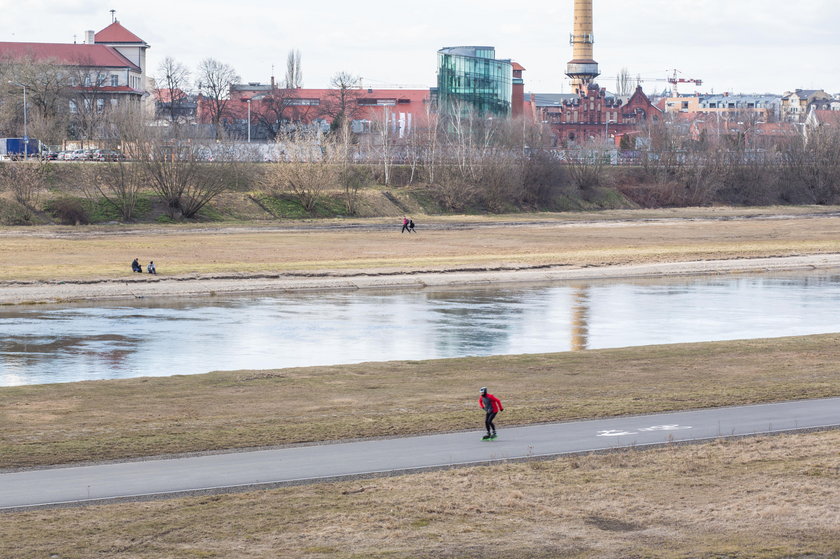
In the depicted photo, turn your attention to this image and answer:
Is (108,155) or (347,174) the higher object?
(108,155)

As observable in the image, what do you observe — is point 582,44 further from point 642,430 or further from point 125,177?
point 642,430

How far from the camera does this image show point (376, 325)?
137 ft

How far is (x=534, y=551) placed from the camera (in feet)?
48.0

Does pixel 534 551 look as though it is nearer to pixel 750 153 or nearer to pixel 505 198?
pixel 505 198

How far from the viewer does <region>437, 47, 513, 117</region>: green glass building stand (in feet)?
465

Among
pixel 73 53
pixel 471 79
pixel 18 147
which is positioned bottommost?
pixel 18 147

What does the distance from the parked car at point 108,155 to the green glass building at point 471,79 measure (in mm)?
56203

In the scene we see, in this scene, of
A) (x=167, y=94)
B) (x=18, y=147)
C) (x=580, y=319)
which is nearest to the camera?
(x=580, y=319)

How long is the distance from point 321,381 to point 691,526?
14.8m

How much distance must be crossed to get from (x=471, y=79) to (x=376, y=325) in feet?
342

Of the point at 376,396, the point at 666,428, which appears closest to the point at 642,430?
the point at 666,428

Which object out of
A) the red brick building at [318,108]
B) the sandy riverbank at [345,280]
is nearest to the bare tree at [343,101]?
the red brick building at [318,108]

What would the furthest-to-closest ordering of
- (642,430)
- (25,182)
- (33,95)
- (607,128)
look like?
(607,128), (33,95), (25,182), (642,430)

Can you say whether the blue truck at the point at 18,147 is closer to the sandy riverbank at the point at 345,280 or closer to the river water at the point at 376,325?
the sandy riverbank at the point at 345,280
